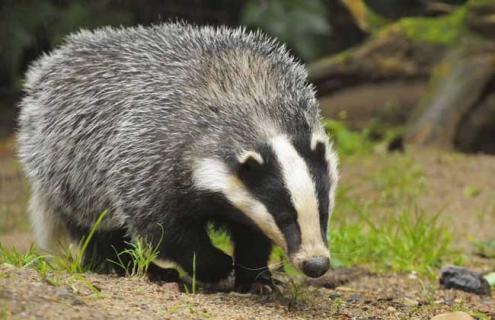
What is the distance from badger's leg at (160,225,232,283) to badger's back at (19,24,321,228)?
7.9 inches

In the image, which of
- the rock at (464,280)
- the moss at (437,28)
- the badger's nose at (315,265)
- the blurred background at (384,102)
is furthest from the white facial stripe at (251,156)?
the moss at (437,28)

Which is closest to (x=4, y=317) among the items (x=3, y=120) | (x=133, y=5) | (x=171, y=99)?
(x=171, y=99)

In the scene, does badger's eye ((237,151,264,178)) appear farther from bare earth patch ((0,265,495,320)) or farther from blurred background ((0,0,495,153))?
blurred background ((0,0,495,153))

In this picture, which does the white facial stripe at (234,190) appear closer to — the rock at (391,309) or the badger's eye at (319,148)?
the badger's eye at (319,148)

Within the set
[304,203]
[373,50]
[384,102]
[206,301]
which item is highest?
[373,50]

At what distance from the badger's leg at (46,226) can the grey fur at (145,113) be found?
0.07ft

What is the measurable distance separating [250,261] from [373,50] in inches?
206

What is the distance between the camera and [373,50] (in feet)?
32.2

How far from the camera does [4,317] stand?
321cm

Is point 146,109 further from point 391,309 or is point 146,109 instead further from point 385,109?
point 385,109

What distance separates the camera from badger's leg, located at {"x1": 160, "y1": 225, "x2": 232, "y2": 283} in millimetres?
4688

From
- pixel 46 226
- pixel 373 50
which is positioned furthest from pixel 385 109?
pixel 46 226

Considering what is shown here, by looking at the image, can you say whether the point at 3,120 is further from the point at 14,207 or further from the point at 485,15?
the point at 485,15

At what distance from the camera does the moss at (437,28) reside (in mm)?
9492
